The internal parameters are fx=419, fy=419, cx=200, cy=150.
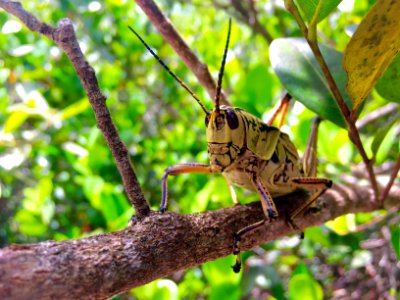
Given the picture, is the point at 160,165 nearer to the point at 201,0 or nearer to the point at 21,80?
the point at 21,80

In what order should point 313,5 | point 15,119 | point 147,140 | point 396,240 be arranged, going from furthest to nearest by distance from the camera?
point 147,140 < point 15,119 < point 396,240 < point 313,5

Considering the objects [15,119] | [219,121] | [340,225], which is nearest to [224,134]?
[219,121]

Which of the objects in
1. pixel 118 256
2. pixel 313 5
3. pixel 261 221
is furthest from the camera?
pixel 261 221

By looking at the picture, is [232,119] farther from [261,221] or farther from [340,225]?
[340,225]

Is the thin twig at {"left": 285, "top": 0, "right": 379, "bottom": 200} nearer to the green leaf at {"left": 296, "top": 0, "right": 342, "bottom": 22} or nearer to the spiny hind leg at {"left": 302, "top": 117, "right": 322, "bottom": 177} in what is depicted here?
the green leaf at {"left": 296, "top": 0, "right": 342, "bottom": 22}

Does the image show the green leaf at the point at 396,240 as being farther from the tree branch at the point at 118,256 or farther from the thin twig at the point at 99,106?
the thin twig at the point at 99,106

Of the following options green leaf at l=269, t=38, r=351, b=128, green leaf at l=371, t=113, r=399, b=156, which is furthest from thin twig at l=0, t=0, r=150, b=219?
green leaf at l=371, t=113, r=399, b=156

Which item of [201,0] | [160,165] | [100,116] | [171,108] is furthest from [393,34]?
[201,0]
